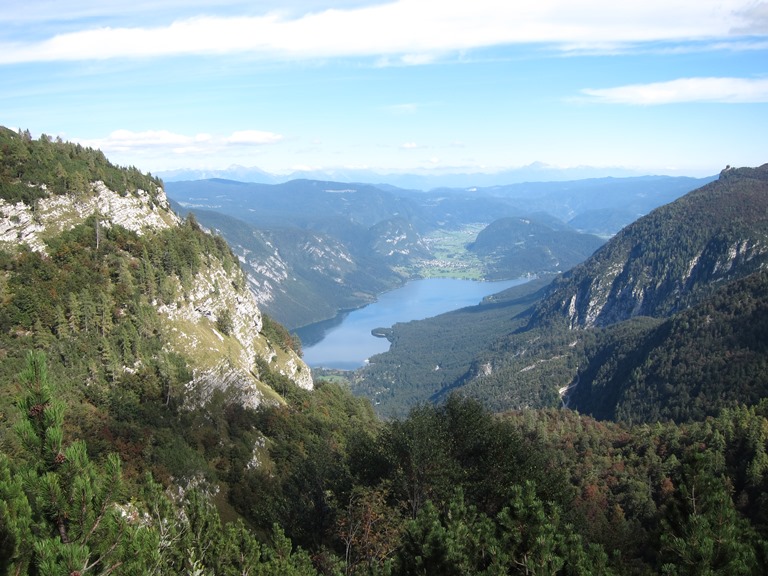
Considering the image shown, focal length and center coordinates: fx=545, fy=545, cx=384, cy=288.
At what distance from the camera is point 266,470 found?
52.3m

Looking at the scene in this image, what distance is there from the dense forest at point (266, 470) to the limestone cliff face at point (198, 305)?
1.77 meters

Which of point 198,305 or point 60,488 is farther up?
point 60,488

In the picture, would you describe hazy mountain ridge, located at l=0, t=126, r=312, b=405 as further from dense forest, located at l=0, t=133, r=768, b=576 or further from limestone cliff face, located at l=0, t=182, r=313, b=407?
dense forest, located at l=0, t=133, r=768, b=576

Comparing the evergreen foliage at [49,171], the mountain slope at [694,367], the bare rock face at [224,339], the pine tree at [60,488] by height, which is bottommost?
the mountain slope at [694,367]

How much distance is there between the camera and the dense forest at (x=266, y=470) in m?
12.3

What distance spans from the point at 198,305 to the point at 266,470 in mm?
31756

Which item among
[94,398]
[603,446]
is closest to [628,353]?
[603,446]

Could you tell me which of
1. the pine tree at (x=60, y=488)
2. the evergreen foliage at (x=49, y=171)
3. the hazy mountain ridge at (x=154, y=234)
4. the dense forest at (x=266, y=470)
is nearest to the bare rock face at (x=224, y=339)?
the hazy mountain ridge at (x=154, y=234)

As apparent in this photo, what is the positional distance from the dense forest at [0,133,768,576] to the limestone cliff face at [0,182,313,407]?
1767 mm

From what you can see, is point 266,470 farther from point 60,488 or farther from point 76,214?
point 76,214

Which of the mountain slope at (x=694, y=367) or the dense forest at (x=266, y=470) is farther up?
the dense forest at (x=266, y=470)

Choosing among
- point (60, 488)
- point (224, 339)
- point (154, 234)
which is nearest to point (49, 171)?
point (154, 234)

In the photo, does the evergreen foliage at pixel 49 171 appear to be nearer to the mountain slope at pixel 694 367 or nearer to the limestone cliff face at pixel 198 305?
the limestone cliff face at pixel 198 305

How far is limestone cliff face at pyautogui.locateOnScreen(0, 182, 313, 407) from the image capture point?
63062 millimetres
